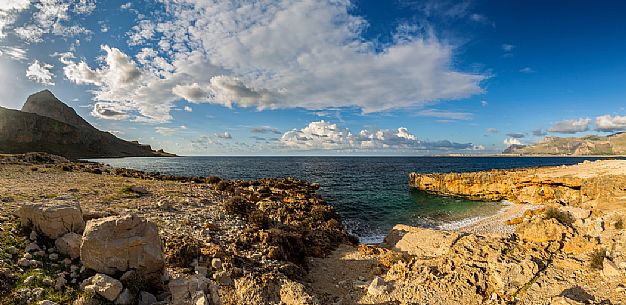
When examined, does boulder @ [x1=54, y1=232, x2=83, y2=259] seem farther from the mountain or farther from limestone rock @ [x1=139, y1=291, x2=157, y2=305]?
the mountain

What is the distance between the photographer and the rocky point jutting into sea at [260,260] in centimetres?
802

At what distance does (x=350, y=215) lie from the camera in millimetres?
34031

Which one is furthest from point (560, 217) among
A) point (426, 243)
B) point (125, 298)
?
point (125, 298)

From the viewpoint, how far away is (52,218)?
903 centimetres

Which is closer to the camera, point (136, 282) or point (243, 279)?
point (136, 282)

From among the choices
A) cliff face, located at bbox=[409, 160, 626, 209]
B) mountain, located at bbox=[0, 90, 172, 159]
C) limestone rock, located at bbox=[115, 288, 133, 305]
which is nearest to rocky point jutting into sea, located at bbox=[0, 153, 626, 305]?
limestone rock, located at bbox=[115, 288, 133, 305]

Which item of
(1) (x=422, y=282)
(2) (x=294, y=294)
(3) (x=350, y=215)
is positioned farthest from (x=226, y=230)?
(3) (x=350, y=215)

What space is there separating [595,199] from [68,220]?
162 ft

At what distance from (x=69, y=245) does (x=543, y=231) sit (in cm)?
1758

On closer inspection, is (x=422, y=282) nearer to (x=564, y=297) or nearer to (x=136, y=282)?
(x=564, y=297)

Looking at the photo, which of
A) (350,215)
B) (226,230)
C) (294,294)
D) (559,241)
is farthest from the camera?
(350,215)

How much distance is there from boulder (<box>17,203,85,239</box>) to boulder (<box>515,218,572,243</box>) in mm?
17251

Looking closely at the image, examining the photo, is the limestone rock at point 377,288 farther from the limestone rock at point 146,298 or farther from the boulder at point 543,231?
the limestone rock at point 146,298

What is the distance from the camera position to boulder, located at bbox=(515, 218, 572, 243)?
12.4 metres
